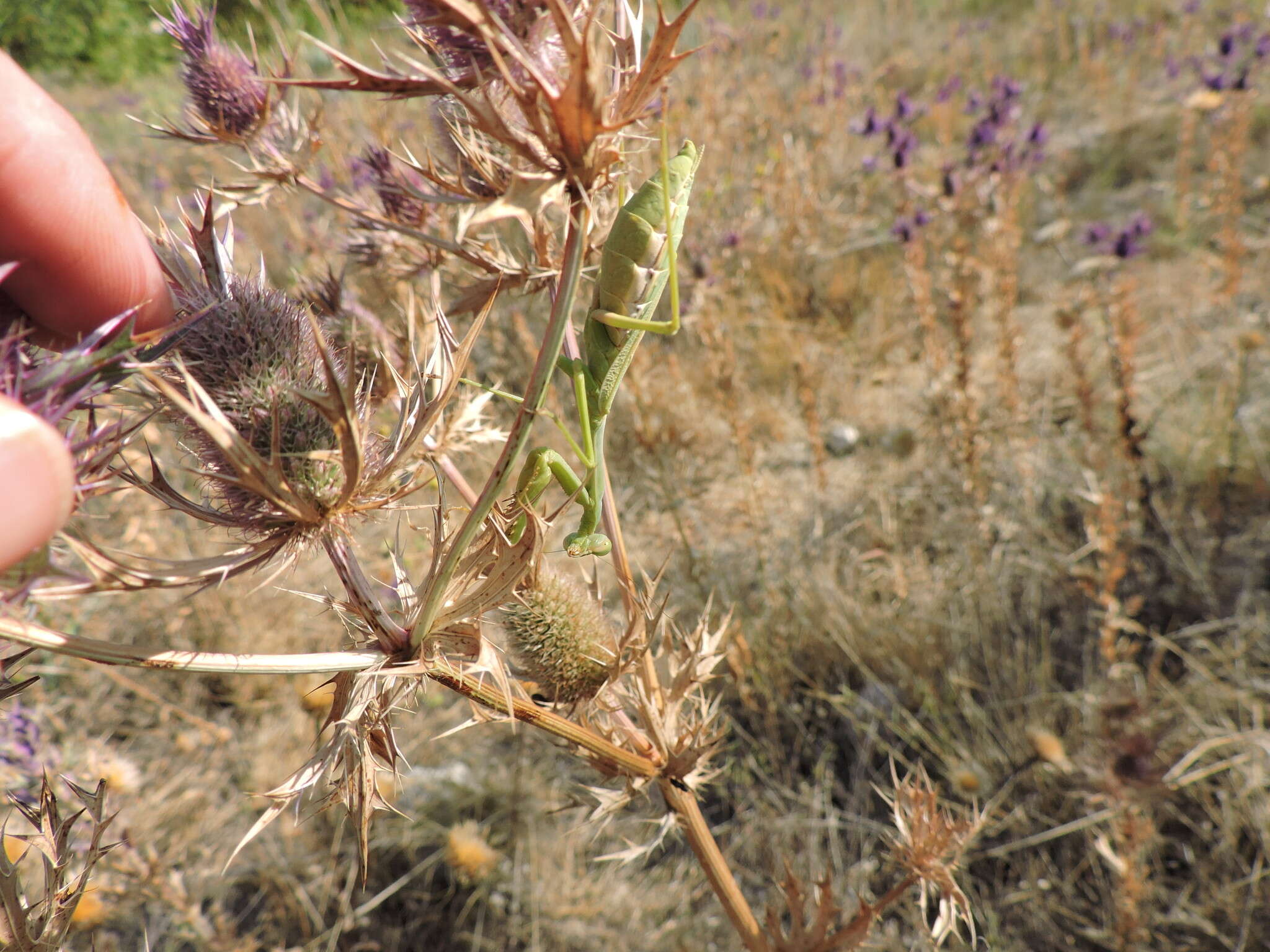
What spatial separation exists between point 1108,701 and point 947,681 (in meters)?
0.45

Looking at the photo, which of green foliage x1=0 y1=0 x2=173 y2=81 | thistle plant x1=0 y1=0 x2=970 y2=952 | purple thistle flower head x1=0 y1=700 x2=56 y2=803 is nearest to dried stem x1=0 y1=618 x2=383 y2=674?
thistle plant x1=0 y1=0 x2=970 y2=952

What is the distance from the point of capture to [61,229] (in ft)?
2.82

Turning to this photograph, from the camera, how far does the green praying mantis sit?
64cm

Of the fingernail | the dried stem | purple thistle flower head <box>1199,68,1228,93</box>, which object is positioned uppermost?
purple thistle flower head <box>1199,68,1228,93</box>

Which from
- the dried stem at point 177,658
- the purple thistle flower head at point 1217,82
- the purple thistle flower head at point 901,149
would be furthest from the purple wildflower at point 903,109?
the dried stem at point 177,658

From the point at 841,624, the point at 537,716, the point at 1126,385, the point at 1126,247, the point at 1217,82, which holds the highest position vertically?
the point at 1217,82

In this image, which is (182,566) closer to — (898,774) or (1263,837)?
(898,774)

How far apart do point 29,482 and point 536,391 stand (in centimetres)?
41

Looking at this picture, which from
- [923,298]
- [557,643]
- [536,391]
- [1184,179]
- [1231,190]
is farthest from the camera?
[1184,179]

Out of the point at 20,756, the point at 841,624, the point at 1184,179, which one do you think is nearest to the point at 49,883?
the point at 20,756

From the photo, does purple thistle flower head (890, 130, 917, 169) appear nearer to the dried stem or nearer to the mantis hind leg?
the mantis hind leg

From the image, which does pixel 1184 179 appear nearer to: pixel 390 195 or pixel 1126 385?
pixel 1126 385

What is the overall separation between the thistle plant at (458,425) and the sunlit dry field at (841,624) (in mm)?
161

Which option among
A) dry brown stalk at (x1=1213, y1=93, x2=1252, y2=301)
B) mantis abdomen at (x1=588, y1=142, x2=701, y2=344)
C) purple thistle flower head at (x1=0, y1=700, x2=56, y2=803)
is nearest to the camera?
mantis abdomen at (x1=588, y1=142, x2=701, y2=344)
